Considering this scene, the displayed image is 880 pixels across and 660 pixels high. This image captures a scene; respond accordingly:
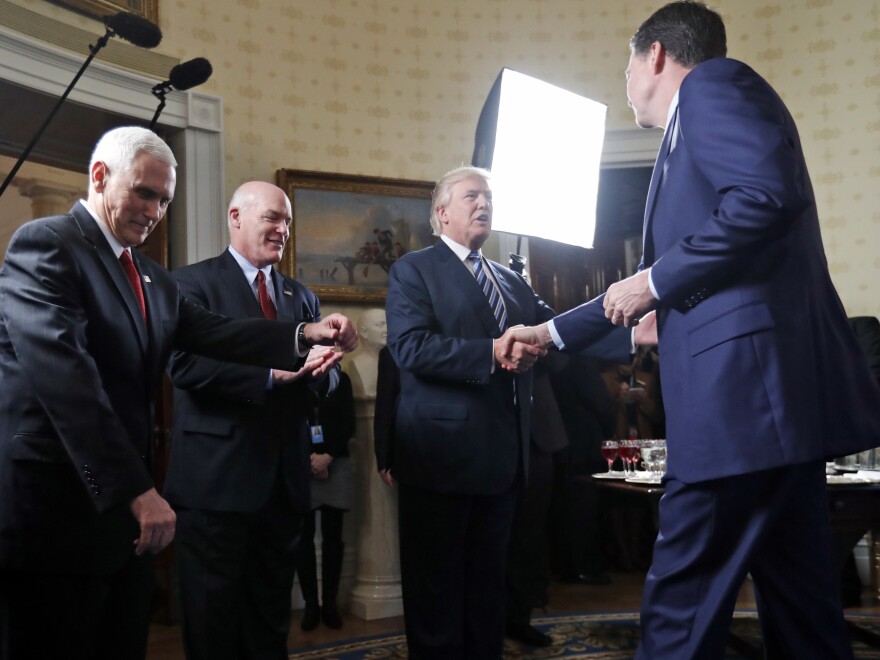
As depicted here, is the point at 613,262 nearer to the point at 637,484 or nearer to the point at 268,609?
the point at 637,484

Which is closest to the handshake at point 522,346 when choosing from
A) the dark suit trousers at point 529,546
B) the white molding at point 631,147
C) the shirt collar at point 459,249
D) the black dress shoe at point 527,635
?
the shirt collar at point 459,249

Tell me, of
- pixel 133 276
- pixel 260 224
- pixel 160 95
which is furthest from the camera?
pixel 160 95

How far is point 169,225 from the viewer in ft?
15.2

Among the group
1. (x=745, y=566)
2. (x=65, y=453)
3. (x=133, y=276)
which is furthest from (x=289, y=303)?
(x=745, y=566)

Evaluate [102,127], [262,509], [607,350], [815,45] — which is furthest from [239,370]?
[815,45]

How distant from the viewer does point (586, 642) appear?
3688 millimetres

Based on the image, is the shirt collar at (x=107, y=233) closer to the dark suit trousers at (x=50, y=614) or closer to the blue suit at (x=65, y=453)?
the blue suit at (x=65, y=453)

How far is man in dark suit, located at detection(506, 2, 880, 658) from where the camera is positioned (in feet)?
5.20

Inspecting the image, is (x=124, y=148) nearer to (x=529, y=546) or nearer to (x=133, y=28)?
(x=133, y=28)

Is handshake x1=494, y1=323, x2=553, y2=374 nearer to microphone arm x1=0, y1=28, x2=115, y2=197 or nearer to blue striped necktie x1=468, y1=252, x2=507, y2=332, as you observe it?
blue striped necktie x1=468, y1=252, x2=507, y2=332

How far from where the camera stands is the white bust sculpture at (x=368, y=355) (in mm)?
4727

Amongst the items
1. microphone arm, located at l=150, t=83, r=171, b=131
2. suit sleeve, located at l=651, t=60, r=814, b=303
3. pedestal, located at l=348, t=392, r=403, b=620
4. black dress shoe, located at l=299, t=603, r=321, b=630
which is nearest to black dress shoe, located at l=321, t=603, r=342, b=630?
black dress shoe, located at l=299, t=603, r=321, b=630

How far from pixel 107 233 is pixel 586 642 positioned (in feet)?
8.97

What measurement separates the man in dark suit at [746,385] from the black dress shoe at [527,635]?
6.83 ft
